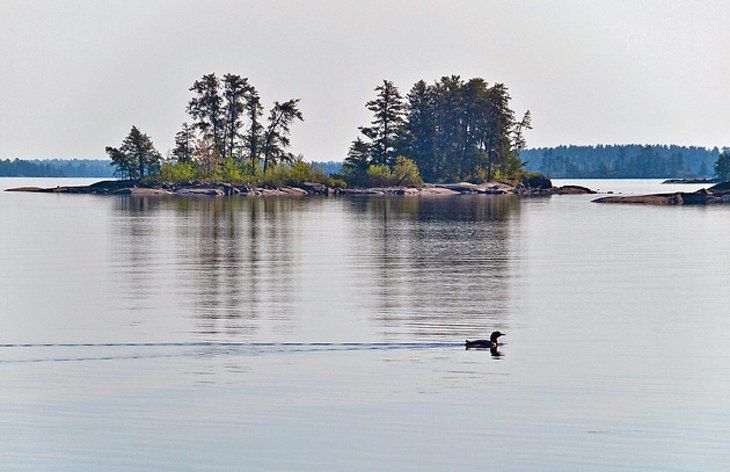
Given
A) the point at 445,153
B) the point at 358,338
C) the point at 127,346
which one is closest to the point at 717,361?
the point at 358,338

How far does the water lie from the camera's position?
19.2 m

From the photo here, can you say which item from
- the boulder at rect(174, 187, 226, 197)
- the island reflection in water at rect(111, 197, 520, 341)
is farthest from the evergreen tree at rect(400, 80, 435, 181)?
the island reflection in water at rect(111, 197, 520, 341)

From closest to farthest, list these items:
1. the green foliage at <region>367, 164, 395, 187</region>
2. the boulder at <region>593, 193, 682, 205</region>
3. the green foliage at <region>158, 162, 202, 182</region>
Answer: the boulder at <region>593, 193, 682, 205</region>, the green foliage at <region>158, 162, 202, 182</region>, the green foliage at <region>367, 164, 395, 187</region>

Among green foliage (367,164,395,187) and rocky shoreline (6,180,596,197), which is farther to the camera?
green foliage (367,164,395,187)

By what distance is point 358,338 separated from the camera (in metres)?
30.1

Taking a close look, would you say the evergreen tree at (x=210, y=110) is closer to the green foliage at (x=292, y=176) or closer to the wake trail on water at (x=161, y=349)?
the green foliage at (x=292, y=176)

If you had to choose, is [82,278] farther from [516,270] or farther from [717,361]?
[717,361]

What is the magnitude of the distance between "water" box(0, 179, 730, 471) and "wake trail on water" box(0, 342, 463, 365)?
0.35 feet

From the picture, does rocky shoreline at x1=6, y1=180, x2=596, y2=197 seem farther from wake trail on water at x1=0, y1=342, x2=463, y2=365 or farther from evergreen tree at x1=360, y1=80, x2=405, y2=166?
wake trail on water at x1=0, y1=342, x2=463, y2=365

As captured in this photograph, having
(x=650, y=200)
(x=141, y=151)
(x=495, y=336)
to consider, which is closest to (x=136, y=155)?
(x=141, y=151)

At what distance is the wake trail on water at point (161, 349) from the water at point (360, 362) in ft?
0.35

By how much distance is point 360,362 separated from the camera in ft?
87.6

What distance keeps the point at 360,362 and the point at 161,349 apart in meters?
5.26

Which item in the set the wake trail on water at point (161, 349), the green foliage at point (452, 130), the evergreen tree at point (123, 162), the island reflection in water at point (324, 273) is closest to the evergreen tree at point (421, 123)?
the green foliage at point (452, 130)
